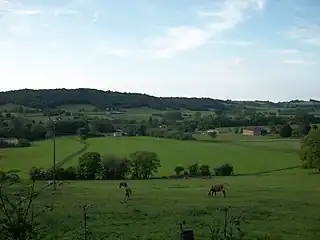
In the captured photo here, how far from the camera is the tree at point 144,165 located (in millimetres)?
72562

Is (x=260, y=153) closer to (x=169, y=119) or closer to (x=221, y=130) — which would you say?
(x=221, y=130)

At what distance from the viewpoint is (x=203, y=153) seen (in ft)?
285

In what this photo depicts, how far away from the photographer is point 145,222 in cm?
2670

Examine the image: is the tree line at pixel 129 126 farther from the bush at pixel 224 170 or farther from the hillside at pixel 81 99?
the bush at pixel 224 170

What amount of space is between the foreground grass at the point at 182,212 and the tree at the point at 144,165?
2590cm

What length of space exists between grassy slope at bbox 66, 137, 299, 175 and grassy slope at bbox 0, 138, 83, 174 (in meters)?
3.85

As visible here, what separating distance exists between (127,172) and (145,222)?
4774 cm

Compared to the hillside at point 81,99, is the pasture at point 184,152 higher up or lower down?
lower down

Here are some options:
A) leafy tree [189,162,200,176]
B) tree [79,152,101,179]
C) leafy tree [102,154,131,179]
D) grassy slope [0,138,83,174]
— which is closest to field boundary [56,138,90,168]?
grassy slope [0,138,83,174]

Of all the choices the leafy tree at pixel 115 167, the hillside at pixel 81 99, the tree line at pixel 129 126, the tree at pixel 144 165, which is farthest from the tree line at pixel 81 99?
the tree at pixel 144 165

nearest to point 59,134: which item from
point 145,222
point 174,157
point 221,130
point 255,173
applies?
point 174,157

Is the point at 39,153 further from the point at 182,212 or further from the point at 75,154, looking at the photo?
the point at 182,212

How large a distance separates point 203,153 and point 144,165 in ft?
57.3

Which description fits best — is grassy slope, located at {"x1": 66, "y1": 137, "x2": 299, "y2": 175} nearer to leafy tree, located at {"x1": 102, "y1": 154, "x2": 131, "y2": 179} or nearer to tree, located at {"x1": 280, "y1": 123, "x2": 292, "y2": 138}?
leafy tree, located at {"x1": 102, "y1": 154, "x2": 131, "y2": 179}
